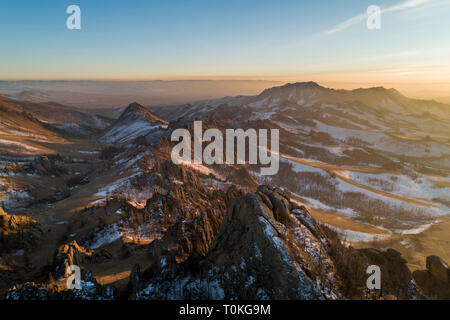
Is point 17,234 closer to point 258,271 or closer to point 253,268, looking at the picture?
point 253,268

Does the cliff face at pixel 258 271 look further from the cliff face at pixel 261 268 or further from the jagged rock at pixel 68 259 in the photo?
the jagged rock at pixel 68 259

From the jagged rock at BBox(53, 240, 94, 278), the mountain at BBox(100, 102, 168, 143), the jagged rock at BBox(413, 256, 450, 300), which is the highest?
the mountain at BBox(100, 102, 168, 143)

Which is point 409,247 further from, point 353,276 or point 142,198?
point 142,198

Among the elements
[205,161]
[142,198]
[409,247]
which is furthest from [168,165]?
[409,247]

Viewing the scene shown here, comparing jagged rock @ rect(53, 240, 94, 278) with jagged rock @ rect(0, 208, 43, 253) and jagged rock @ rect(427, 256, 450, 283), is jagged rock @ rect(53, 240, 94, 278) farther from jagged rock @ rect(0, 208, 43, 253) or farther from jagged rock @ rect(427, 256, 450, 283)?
jagged rock @ rect(427, 256, 450, 283)

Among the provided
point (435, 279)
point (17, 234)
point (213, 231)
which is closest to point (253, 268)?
point (213, 231)

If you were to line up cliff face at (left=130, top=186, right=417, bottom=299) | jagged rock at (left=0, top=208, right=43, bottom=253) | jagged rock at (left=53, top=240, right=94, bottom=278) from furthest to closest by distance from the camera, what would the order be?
jagged rock at (left=0, top=208, right=43, bottom=253)
jagged rock at (left=53, top=240, right=94, bottom=278)
cliff face at (left=130, top=186, right=417, bottom=299)

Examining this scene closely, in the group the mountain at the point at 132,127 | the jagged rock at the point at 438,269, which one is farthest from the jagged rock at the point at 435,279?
the mountain at the point at 132,127

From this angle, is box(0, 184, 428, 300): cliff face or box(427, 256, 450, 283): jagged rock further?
box(427, 256, 450, 283): jagged rock

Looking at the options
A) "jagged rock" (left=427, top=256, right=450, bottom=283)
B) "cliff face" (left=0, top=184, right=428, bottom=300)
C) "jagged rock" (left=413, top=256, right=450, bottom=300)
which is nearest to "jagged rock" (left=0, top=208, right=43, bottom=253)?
"cliff face" (left=0, top=184, right=428, bottom=300)
